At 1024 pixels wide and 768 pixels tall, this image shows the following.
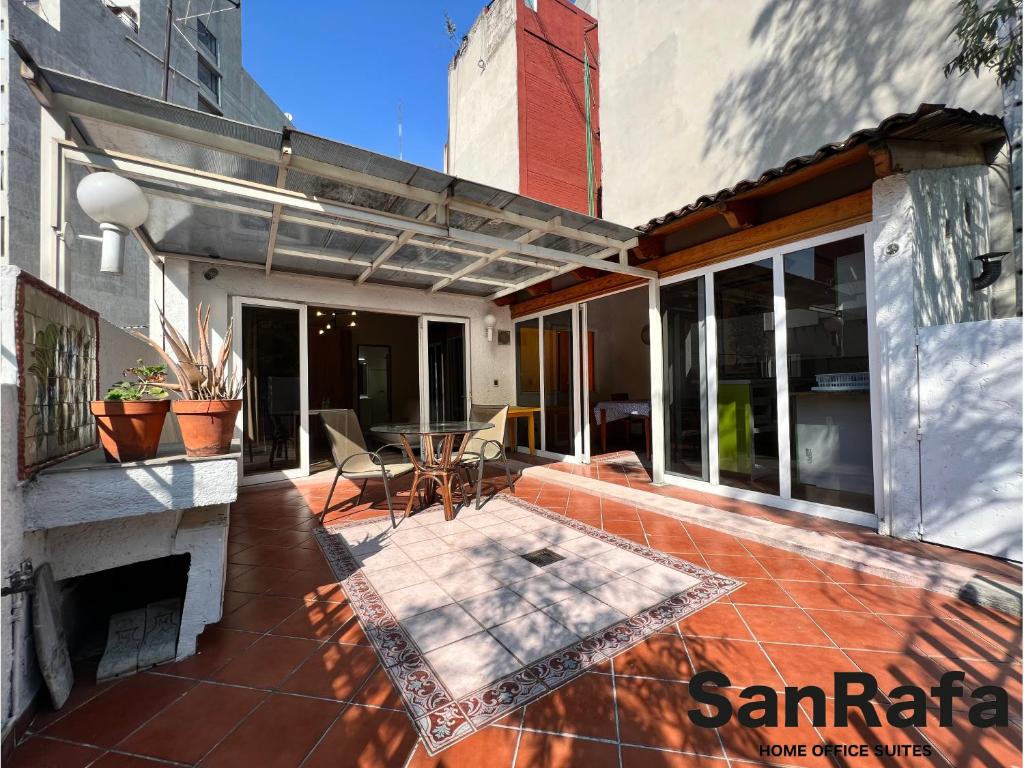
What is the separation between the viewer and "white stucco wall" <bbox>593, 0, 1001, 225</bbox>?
134 inches

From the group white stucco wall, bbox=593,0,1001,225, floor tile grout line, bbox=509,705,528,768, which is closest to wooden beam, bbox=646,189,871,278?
white stucco wall, bbox=593,0,1001,225

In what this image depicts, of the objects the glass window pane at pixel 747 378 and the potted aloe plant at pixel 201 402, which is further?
the glass window pane at pixel 747 378

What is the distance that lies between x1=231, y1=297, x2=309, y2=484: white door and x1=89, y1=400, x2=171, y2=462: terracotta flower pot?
342 cm

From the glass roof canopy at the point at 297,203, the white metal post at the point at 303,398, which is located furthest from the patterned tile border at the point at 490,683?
the white metal post at the point at 303,398

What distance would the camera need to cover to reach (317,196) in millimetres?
3035

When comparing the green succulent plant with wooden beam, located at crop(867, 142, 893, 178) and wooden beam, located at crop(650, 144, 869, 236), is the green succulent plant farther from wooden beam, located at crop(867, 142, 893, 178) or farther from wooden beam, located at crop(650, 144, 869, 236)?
wooden beam, located at crop(867, 142, 893, 178)

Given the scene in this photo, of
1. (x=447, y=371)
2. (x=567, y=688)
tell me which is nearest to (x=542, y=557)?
(x=567, y=688)

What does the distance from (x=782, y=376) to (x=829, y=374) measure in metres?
0.32

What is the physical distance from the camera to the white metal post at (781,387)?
358cm

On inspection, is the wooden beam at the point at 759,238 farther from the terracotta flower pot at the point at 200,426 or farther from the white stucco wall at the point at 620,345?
the terracotta flower pot at the point at 200,426

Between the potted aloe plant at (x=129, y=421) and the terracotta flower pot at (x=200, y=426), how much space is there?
0.29 feet

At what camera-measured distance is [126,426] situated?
5.79 feet

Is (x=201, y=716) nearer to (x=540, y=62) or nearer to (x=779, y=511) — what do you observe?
(x=779, y=511)

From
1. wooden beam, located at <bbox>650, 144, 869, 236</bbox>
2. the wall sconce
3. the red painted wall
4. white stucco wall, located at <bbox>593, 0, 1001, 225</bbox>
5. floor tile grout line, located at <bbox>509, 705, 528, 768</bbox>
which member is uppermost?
the red painted wall
